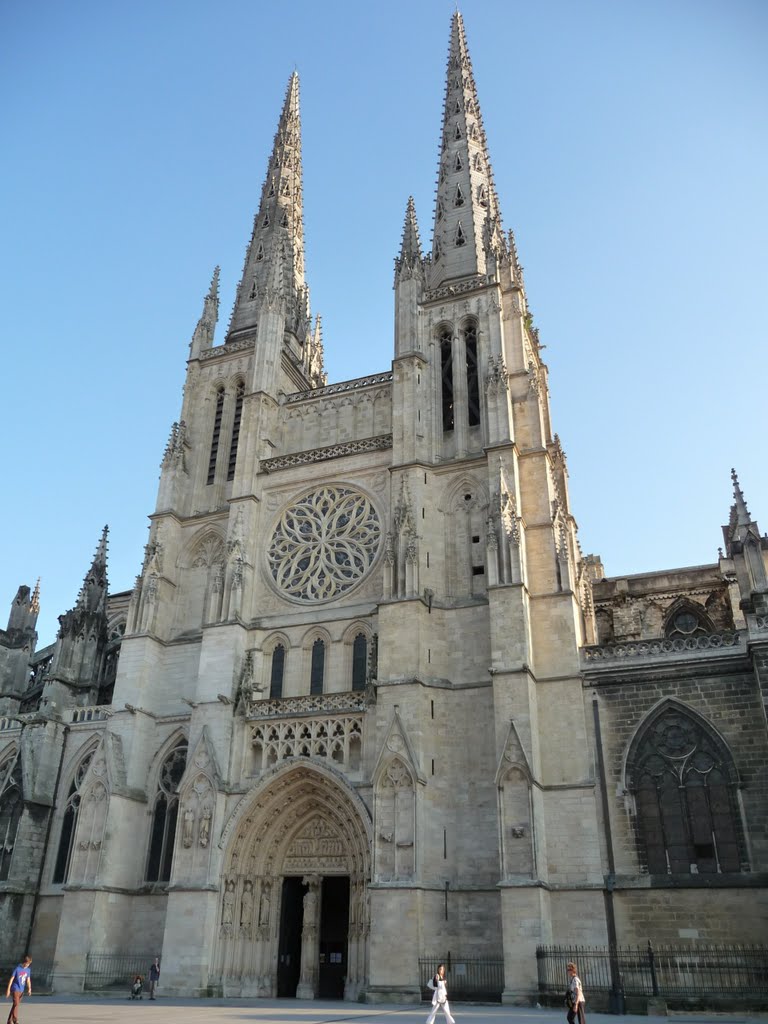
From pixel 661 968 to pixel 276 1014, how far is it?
802 cm

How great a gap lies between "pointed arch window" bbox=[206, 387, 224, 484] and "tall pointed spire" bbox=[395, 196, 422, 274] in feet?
25.2

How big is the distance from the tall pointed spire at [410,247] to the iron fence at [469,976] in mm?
20465

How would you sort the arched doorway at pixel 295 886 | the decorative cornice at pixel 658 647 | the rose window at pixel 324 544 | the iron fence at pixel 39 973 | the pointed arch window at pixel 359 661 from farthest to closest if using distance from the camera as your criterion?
the rose window at pixel 324 544
the pointed arch window at pixel 359 661
the iron fence at pixel 39 973
the arched doorway at pixel 295 886
the decorative cornice at pixel 658 647

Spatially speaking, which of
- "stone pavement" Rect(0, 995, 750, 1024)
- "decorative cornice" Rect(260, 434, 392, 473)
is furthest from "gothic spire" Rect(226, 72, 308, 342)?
"stone pavement" Rect(0, 995, 750, 1024)

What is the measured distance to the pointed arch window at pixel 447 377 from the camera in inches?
Answer: 1006

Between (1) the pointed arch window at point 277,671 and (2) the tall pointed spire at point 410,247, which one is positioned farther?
(2) the tall pointed spire at point 410,247

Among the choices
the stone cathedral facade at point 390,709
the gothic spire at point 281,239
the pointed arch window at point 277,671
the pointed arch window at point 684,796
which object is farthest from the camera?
the gothic spire at point 281,239

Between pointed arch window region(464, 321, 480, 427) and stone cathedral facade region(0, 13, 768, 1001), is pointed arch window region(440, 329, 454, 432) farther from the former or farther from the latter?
pointed arch window region(464, 321, 480, 427)

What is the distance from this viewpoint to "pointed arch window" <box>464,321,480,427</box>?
25266 mm

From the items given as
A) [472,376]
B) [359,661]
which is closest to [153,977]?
[359,661]

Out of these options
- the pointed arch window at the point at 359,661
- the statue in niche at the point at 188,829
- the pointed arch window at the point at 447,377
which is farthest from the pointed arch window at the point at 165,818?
the pointed arch window at the point at 447,377

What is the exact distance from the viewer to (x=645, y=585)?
29266 mm

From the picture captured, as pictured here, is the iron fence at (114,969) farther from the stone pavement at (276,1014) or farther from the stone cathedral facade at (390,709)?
the stone pavement at (276,1014)

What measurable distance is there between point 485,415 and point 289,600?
787cm
